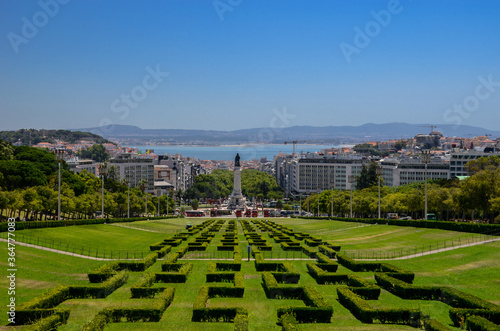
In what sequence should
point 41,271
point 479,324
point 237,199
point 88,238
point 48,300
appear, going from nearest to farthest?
point 479,324 → point 48,300 → point 41,271 → point 88,238 → point 237,199

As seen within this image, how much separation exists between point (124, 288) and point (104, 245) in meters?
19.5

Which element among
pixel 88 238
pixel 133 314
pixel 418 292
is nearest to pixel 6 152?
pixel 88 238

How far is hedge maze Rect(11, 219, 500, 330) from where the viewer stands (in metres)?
21.1

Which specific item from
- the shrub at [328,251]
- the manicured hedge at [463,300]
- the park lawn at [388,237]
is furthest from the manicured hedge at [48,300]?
the park lawn at [388,237]

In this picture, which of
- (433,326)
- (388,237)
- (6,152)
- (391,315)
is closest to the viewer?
(433,326)

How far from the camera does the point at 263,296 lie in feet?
88.3

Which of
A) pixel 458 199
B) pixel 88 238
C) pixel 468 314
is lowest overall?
pixel 88 238

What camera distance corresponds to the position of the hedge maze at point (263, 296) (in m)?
21.1

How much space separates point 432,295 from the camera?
2598 centimetres

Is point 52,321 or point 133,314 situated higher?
point 52,321

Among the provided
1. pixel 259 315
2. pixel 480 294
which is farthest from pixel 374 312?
pixel 480 294

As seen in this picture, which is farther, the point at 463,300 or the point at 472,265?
the point at 472,265

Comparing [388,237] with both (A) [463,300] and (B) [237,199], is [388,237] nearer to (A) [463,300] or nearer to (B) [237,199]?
(A) [463,300]

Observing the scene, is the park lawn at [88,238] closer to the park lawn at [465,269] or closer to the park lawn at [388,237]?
the park lawn at [388,237]
